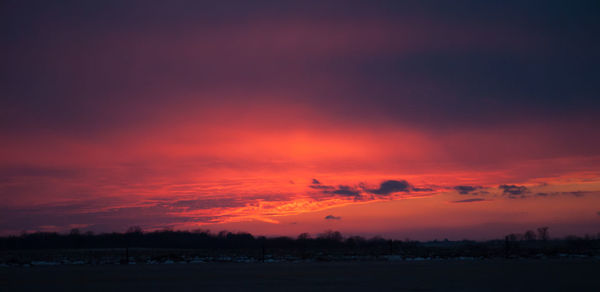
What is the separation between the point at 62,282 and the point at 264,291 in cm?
827

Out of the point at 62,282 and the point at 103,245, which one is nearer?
the point at 62,282

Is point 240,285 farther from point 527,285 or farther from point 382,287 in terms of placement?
point 527,285

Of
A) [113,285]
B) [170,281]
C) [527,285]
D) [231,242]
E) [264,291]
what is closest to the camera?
[264,291]

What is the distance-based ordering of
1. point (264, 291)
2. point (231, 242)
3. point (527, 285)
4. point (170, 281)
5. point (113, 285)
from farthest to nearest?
point (231, 242)
point (170, 281)
point (113, 285)
point (527, 285)
point (264, 291)

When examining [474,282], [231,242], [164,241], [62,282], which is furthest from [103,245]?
[474,282]

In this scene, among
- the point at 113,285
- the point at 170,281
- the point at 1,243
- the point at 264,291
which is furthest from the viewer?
the point at 1,243

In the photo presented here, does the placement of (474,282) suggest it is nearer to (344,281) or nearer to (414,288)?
(414,288)

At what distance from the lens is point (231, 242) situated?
Answer: 416 feet

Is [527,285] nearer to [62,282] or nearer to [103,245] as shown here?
[62,282]

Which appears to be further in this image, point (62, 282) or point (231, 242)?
point (231, 242)

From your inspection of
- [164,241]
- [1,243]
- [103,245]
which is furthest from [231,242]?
[1,243]

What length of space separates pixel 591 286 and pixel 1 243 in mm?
119832

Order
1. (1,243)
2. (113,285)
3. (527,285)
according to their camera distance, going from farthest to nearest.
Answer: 1. (1,243)
2. (113,285)
3. (527,285)

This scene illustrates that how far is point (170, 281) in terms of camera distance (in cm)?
1808
